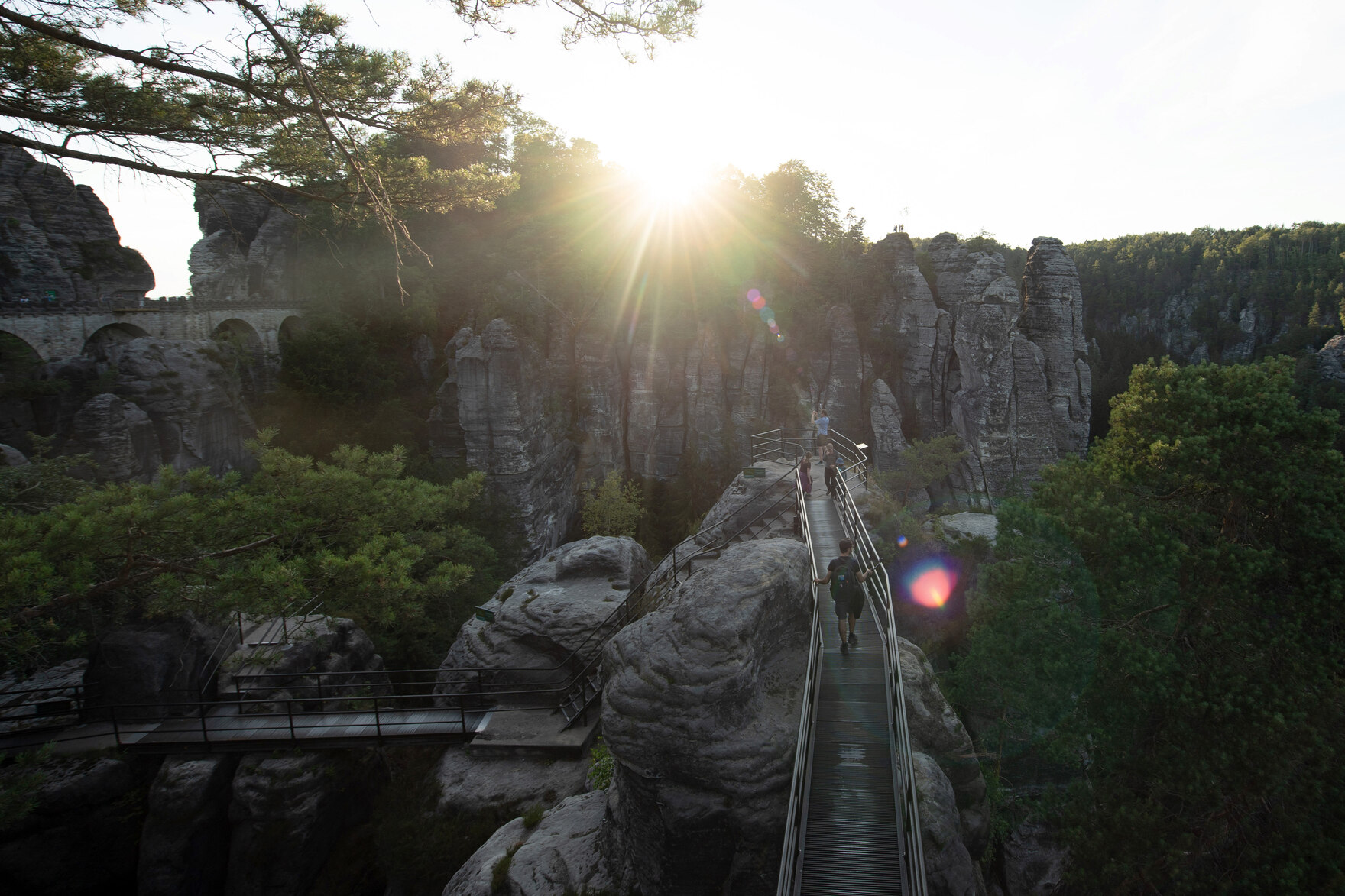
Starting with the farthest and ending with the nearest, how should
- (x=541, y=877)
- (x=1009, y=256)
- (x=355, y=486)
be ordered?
1. (x=1009, y=256)
2. (x=355, y=486)
3. (x=541, y=877)

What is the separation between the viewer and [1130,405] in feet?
34.9

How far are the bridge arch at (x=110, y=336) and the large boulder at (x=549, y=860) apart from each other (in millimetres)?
24281

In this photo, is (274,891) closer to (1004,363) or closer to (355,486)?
(355,486)

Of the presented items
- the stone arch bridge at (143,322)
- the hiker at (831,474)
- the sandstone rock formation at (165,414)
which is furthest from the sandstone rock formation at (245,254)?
the hiker at (831,474)

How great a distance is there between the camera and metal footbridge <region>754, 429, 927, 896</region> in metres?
5.15

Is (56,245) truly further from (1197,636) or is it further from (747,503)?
(1197,636)

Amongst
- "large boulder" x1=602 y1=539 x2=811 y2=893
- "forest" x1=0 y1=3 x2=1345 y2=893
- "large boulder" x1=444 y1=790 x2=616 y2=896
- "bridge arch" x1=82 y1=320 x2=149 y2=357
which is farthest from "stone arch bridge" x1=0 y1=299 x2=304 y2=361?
"large boulder" x1=602 y1=539 x2=811 y2=893

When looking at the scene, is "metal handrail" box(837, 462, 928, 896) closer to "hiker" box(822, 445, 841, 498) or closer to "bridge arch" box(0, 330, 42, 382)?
"hiker" box(822, 445, 841, 498)

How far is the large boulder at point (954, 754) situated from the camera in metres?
7.61

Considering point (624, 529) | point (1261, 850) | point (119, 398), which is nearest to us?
point (1261, 850)

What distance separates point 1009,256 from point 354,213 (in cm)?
8653

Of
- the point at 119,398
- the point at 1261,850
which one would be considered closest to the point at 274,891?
the point at 1261,850

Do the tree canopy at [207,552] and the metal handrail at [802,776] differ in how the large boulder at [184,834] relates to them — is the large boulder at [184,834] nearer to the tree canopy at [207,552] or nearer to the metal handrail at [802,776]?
the tree canopy at [207,552]

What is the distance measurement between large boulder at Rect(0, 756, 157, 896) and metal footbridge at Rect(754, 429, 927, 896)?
12.7m
